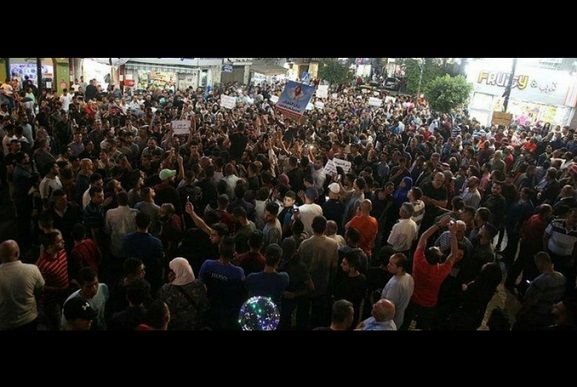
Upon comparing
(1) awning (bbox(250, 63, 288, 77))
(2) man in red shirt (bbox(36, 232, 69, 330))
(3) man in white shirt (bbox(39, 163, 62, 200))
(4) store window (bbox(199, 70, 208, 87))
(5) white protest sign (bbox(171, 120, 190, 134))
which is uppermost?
(1) awning (bbox(250, 63, 288, 77))

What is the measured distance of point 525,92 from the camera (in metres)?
22.6

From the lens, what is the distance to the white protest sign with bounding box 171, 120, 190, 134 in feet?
32.5

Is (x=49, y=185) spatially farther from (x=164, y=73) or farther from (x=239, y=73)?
(x=239, y=73)

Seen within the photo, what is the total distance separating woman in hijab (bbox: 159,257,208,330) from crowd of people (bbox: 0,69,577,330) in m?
0.01

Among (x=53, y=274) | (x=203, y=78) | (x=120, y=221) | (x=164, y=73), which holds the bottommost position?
(x=53, y=274)

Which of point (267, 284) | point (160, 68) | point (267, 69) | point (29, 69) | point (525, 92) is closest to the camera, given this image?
point (267, 284)

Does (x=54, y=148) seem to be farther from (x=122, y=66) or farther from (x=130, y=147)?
(x=122, y=66)

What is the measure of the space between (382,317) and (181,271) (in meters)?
1.89

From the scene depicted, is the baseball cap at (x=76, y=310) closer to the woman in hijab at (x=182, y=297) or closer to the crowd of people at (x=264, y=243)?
the crowd of people at (x=264, y=243)

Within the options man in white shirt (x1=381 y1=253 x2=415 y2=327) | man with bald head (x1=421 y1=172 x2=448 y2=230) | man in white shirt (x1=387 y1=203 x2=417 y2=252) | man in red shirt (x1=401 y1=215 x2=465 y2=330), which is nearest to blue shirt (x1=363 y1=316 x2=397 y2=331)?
man in white shirt (x1=381 y1=253 x2=415 y2=327)

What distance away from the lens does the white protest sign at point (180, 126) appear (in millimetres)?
9914

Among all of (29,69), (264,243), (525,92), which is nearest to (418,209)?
(264,243)

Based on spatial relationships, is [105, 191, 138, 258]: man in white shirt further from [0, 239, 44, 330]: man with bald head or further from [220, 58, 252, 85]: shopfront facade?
[220, 58, 252, 85]: shopfront facade
